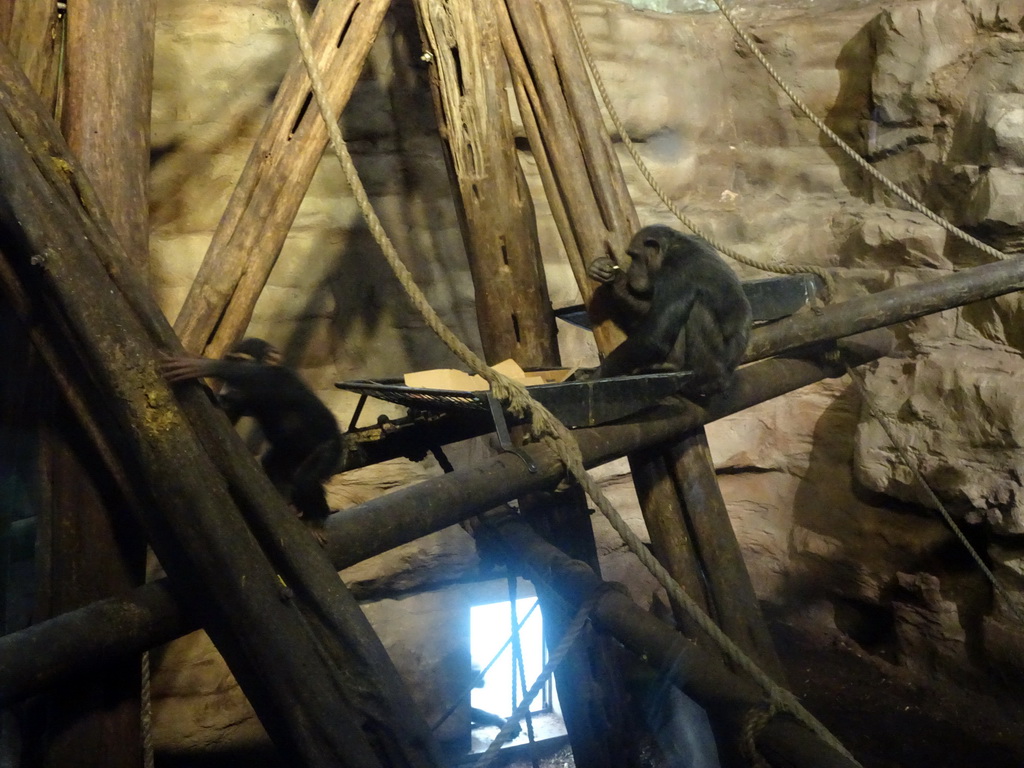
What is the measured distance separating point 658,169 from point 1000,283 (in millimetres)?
2472

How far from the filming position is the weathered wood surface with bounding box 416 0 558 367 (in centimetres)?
287

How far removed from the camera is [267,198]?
8.48 feet

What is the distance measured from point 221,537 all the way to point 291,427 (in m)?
0.91

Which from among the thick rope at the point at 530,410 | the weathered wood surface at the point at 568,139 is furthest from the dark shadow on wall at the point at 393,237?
the thick rope at the point at 530,410

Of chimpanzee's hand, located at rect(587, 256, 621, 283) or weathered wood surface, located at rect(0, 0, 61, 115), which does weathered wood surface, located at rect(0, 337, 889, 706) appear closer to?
chimpanzee's hand, located at rect(587, 256, 621, 283)

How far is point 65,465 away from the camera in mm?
1958

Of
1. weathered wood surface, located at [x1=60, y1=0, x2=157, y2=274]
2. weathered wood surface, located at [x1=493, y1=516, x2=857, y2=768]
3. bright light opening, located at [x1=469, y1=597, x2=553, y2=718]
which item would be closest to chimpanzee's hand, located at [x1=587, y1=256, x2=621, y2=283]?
weathered wood surface, located at [x1=493, y1=516, x2=857, y2=768]

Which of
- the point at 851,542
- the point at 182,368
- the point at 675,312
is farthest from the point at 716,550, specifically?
the point at 851,542

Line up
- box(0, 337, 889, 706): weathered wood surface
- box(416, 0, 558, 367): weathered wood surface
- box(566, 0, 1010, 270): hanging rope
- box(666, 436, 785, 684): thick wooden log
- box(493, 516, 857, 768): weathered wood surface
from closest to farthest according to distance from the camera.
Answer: box(0, 337, 889, 706): weathered wood surface → box(493, 516, 857, 768): weathered wood surface → box(666, 436, 785, 684): thick wooden log → box(416, 0, 558, 367): weathered wood surface → box(566, 0, 1010, 270): hanging rope

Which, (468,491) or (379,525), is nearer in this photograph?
(379,525)

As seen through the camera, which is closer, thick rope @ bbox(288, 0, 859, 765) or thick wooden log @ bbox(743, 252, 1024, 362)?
thick rope @ bbox(288, 0, 859, 765)

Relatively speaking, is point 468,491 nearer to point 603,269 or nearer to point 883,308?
point 603,269

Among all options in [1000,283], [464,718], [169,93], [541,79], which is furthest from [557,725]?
[169,93]

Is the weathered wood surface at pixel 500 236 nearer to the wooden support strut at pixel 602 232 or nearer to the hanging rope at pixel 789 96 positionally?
the wooden support strut at pixel 602 232
